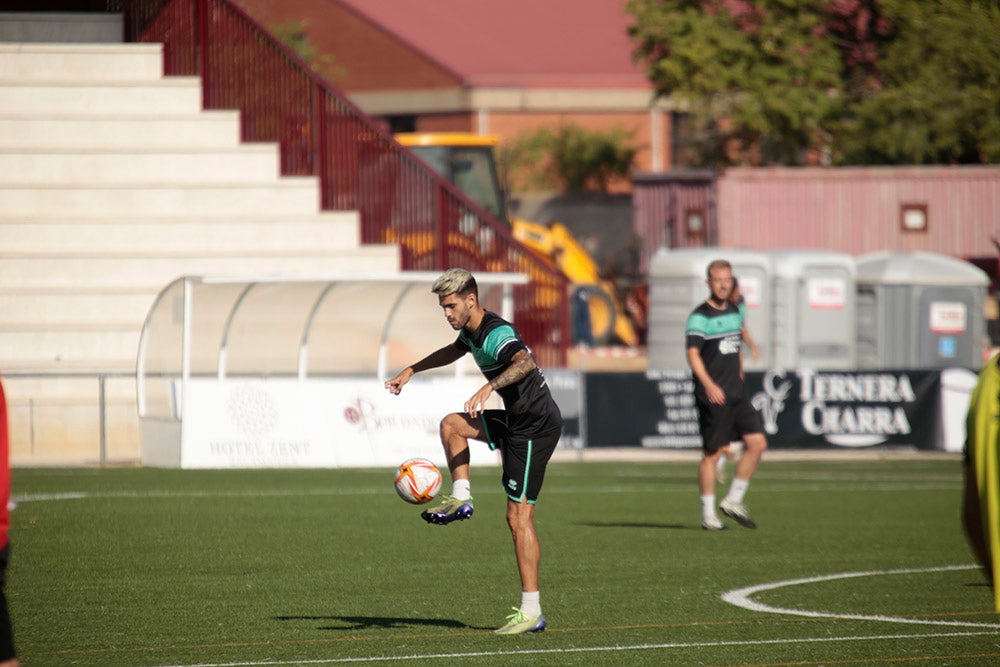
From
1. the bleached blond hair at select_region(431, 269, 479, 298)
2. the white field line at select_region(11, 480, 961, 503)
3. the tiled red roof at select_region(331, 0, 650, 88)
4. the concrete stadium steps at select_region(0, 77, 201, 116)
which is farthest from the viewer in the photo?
the tiled red roof at select_region(331, 0, 650, 88)

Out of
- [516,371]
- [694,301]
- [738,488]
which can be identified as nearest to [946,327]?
[694,301]

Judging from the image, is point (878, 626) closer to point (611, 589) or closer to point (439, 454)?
point (611, 589)

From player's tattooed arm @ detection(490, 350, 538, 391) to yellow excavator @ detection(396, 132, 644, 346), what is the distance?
22826 millimetres

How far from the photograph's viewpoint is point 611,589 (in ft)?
35.4

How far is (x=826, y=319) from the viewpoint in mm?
29484

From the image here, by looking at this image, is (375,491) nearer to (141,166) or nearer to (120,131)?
(141,166)

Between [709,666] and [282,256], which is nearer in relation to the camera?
[709,666]

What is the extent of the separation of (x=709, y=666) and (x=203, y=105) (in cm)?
2091

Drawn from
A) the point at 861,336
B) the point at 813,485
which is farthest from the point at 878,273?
the point at 813,485

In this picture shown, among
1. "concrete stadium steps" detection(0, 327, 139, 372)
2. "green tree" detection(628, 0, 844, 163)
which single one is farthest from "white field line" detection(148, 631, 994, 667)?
"green tree" detection(628, 0, 844, 163)

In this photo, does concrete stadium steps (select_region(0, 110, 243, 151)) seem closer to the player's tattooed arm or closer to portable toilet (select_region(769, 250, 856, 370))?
portable toilet (select_region(769, 250, 856, 370))

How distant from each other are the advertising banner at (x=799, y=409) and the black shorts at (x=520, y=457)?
536 inches

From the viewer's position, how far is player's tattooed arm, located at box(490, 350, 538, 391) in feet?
29.2

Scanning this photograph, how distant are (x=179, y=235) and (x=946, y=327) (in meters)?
13.6
